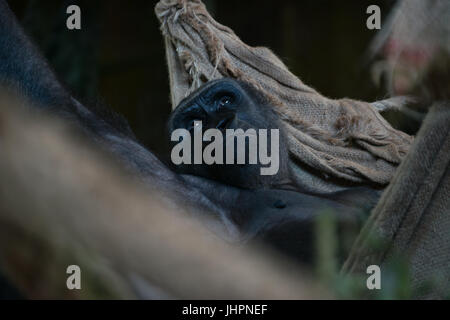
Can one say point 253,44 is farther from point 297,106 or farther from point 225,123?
point 225,123

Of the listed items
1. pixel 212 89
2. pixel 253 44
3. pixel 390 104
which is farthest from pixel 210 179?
pixel 253 44

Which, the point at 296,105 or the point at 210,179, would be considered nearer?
the point at 210,179

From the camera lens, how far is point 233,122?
2.18 metres

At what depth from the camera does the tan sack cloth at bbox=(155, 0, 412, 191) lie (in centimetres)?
233

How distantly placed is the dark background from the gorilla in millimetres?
2857

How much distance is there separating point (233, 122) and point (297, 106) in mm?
430

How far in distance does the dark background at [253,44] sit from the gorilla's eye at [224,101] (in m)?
2.85

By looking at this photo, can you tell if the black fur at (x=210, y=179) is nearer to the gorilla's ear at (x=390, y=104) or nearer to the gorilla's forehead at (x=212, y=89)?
the gorilla's forehead at (x=212, y=89)

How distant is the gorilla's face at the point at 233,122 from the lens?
7.12ft

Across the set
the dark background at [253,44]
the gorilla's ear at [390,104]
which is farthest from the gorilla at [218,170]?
the dark background at [253,44]

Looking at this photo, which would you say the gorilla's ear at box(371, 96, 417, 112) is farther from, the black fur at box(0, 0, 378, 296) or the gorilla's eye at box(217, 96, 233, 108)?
the gorilla's eye at box(217, 96, 233, 108)
